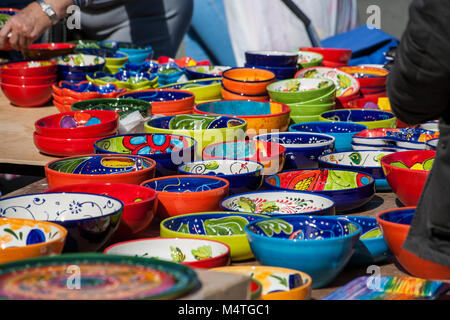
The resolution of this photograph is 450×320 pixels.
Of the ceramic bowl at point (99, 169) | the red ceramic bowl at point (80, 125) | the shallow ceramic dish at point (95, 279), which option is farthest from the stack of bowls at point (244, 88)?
the shallow ceramic dish at point (95, 279)

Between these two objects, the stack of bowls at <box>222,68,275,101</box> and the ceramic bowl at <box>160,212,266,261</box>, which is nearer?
the ceramic bowl at <box>160,212,266,261</box>

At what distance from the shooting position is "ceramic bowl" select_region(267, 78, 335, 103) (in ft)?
7.93

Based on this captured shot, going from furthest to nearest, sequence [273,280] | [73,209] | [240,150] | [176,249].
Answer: [240,150] → [73,209] → [176,249] → [273,280]

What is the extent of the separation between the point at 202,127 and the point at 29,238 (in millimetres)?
1008

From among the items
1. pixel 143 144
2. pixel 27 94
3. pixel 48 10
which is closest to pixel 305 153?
pixel 143 144

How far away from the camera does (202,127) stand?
7.14 feet

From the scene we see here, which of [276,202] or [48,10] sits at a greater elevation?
[48,10]

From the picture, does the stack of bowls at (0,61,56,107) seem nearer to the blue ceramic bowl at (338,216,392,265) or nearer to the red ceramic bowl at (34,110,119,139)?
the red ceramic bowl at (34,110,119,139)

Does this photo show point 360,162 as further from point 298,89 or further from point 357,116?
point 298,89

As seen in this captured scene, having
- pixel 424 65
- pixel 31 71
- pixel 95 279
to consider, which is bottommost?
Result: pixel 31 71

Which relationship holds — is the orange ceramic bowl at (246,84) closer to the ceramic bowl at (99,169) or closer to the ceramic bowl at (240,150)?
the ceramic bowl at (240,150)

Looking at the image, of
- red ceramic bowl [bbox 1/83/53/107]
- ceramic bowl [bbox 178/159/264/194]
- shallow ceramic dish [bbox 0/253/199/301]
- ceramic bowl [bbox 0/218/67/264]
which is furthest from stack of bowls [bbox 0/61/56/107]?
shallow ceramic dish [bbox 0/253/199/301]

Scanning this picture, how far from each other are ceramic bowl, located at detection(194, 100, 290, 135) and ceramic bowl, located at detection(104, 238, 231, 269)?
0.90 meters
